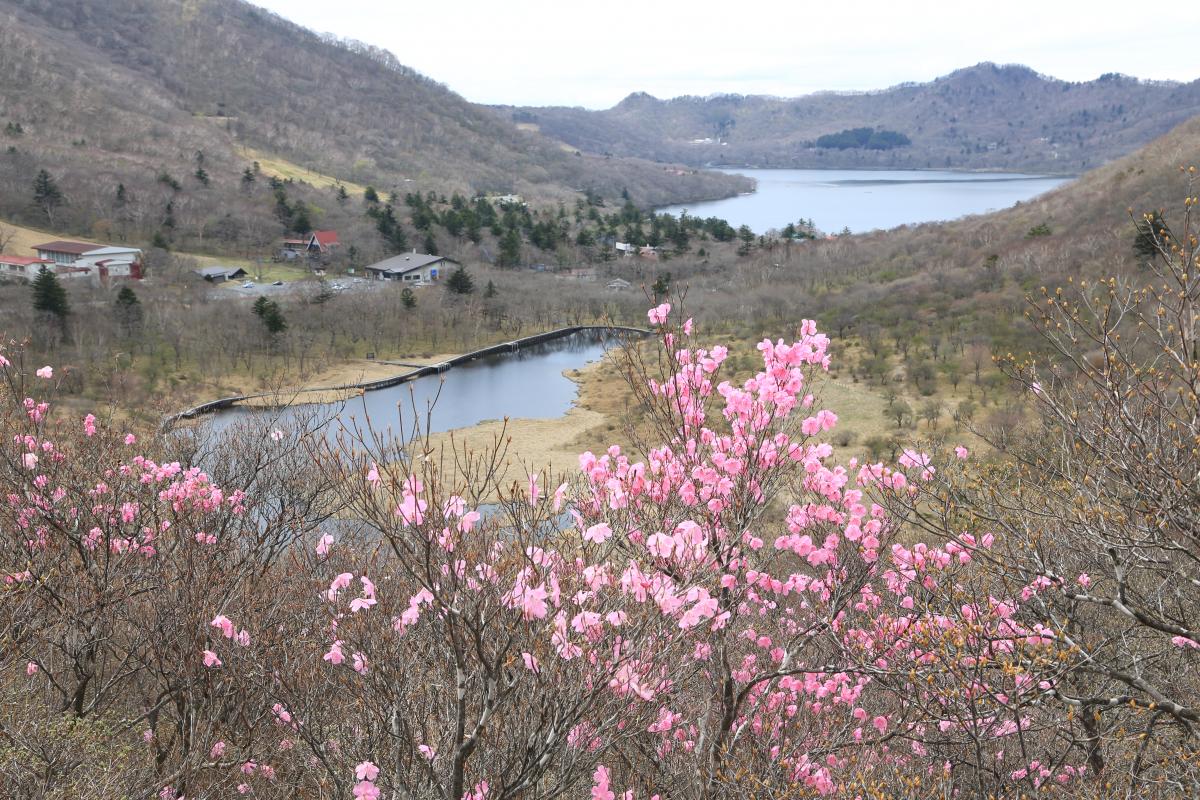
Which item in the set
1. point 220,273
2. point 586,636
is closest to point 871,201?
point 220,273

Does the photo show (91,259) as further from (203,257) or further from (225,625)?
(225,625)

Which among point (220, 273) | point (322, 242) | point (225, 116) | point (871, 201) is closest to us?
point (220, 273)

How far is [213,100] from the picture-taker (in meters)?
147

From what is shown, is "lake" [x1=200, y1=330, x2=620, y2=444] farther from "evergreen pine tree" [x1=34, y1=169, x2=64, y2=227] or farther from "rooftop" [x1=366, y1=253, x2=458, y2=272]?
"evergreen pine tree" [x1=34, y1=169, x2=64, y2=227]

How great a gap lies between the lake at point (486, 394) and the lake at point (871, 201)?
203 ft

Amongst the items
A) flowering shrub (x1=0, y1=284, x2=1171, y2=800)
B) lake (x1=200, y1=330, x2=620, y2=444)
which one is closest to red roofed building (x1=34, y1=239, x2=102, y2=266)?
lake (x1=200, y1=330, x2=620, y2=444)

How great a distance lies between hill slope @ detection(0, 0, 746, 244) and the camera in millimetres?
90500

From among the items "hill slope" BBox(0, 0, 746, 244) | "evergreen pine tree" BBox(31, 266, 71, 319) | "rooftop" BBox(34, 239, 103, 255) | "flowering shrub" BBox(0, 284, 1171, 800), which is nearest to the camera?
"flowering shrub" BBox(0, 284, 1171, 800)

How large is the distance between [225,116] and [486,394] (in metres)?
123

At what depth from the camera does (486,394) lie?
1679 inches

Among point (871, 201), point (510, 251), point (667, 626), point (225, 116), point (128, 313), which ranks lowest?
point (128, 313)

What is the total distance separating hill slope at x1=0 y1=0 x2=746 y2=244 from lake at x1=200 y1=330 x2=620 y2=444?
47530 mm

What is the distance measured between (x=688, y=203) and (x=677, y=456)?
519 feet

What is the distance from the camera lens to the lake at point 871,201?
11462 cm
